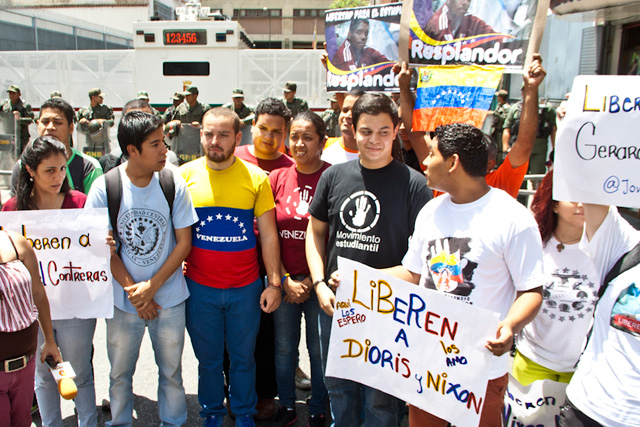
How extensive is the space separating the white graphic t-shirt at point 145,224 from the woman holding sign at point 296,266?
64 centimetres

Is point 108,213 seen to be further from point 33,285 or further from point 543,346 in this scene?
point 543,346

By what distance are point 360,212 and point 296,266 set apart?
2.41 feet

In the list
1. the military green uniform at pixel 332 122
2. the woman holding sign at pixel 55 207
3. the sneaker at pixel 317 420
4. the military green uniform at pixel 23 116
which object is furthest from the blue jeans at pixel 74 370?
the military green uniform at pixel 332 122

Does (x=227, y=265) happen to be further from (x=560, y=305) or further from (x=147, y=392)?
(x=560, y=305)

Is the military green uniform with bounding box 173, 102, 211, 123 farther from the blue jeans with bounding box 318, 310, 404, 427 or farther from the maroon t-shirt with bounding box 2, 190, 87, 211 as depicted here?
the blue jeans with bounding box 318, 310, 404, 427

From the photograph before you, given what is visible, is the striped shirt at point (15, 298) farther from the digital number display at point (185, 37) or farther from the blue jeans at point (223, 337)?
the digital number display at point (185, 37)

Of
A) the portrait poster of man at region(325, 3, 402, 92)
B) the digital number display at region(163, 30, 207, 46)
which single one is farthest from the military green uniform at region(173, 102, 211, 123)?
the portrait poster of man at region(325, 3, 402, 92)

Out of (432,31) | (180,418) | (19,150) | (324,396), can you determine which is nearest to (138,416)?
(180,418)

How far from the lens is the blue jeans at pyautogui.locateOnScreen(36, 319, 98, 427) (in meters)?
3.16

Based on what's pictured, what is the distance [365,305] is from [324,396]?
1.16 meters

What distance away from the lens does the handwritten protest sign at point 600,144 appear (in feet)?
7.34

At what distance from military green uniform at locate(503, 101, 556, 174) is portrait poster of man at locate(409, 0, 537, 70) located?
700cm

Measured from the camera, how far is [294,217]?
3.47 metres

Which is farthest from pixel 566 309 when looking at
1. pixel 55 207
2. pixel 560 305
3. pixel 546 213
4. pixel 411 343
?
pixel 55 207
